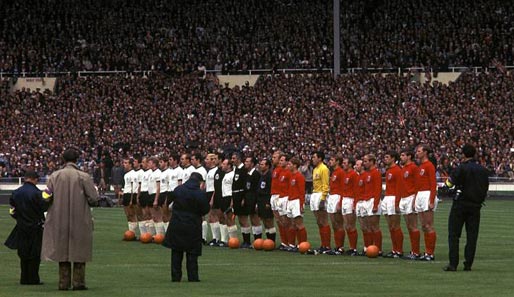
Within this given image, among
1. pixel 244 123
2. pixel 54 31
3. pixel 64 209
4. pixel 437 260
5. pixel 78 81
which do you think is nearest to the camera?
pixel 64 209

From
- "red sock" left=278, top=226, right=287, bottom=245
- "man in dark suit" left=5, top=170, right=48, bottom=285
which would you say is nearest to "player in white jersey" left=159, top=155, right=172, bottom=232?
"red sock" left=278, top=226, right=287, bottom=245

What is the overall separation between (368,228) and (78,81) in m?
43.3

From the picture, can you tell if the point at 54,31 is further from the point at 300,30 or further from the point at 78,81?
the point at 300,30

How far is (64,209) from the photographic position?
19641 mm

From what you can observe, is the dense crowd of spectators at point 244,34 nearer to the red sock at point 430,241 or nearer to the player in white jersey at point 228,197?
the player in white jersey at point 228,197

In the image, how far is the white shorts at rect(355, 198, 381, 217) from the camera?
2606 centimetres

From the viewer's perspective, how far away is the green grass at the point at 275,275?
1936 centimetres

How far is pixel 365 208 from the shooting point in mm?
26188

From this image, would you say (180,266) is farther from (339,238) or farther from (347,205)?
(339,238)

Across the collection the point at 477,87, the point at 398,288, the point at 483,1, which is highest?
the point at 483,1

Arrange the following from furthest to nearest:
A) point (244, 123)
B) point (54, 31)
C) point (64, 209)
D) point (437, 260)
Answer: point (54, 31) → point (244, 123) → point (437, 260) → point (64, 209)

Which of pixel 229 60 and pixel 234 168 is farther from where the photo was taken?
pixel 229 60

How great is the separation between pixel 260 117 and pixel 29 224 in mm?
42344

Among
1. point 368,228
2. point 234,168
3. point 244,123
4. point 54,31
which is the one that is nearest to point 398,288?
point 368,228
